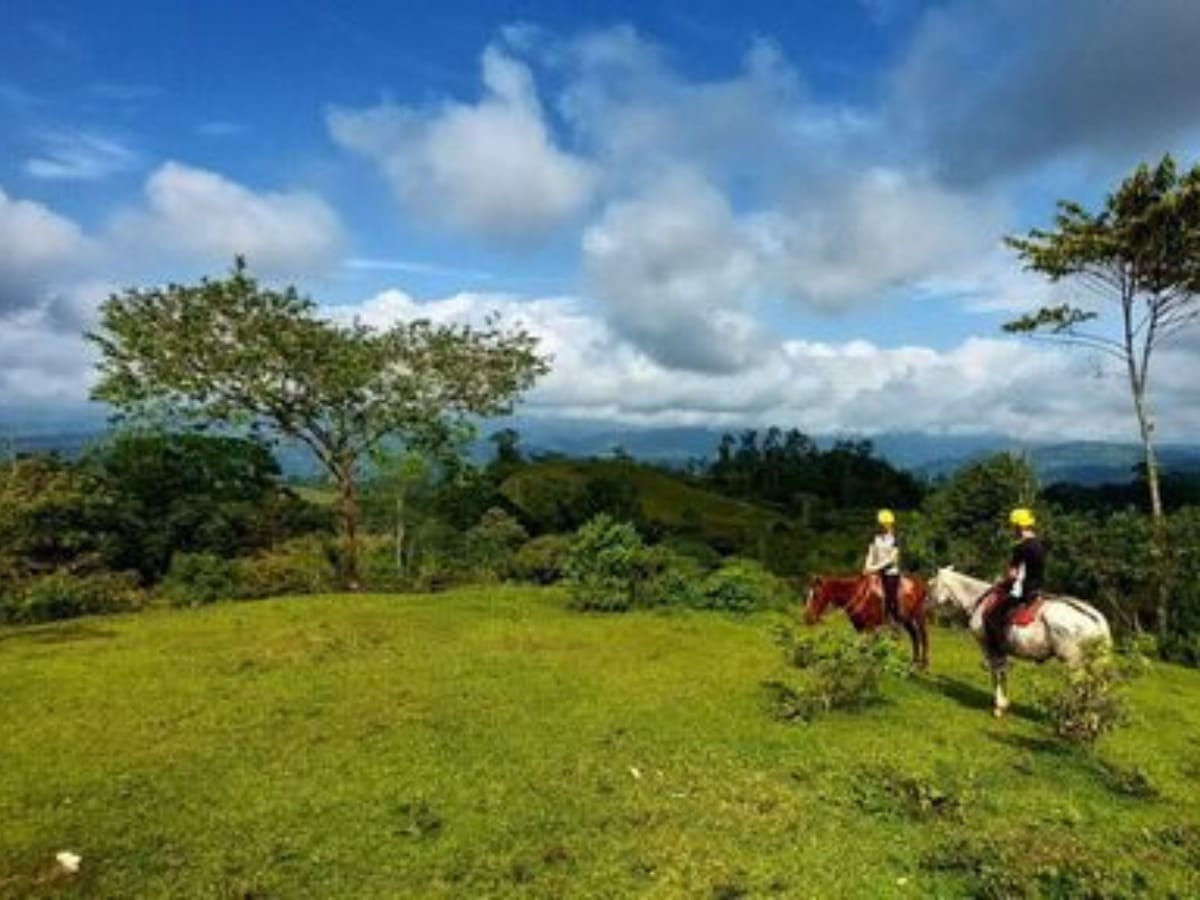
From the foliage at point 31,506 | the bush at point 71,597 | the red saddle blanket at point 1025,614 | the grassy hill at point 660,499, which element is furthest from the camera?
the grassy hill at point 660,499

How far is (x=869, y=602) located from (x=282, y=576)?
24.3m

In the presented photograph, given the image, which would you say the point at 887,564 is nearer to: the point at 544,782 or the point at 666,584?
the point at 544,782

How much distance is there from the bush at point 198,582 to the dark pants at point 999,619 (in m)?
25.9

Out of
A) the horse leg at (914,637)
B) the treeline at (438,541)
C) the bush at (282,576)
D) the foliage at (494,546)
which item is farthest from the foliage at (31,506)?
the horse leg at (914,637)

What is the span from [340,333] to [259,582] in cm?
952

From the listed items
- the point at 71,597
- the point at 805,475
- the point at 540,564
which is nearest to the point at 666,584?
the point at 540,564

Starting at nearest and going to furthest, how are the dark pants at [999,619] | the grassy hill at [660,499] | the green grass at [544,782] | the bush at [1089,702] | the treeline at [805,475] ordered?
the green grass at [544,782] < the bush at [1089,702] < the dark pants at [999,619] < the grassy hill at [660,499] < the treeline at [805,475]

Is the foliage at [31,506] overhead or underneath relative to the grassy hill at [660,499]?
overhead

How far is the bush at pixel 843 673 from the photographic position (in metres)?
18.8

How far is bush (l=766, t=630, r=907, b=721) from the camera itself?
18.8 meters

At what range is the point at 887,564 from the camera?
2300 centimetres

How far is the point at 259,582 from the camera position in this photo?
3944 cm

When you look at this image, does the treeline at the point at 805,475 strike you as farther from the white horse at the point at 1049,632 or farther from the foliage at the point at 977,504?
the white horse at the point at 1049,632

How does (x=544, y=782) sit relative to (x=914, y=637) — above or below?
below
